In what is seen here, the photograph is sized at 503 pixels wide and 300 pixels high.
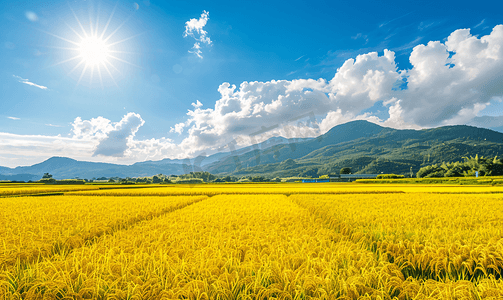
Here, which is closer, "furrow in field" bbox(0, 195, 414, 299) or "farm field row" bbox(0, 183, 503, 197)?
"furrow in field" bbox(0, 195, 414, 299)

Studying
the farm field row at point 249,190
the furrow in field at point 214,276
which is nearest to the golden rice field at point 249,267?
the furrow in field at point 214,276

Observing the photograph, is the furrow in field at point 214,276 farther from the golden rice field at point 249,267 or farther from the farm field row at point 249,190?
the farm field row at point 249,190

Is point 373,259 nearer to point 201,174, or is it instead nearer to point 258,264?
point 258,264

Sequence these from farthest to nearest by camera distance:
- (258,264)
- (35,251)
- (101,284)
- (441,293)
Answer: (35,251) < (258,264) < (101,284) < (441,293)

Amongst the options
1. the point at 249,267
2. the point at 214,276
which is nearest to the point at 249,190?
the point at 249,267

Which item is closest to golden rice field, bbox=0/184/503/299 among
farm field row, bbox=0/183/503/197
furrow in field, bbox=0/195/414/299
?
Result: furrow in field, bbox=0/195/414/299

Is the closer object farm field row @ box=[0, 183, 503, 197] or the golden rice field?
the golden rice field

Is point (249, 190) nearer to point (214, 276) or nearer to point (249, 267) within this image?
point (249, 267)

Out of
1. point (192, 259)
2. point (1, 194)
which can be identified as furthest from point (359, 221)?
point (1, 194)

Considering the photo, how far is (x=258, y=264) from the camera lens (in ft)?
13.0

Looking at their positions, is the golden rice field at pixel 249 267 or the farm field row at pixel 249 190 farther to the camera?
the farm field row at pixel 249 190

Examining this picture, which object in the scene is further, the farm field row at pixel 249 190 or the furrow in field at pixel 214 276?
the farm field row at pixel 249 190

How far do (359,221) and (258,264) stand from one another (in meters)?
5.80

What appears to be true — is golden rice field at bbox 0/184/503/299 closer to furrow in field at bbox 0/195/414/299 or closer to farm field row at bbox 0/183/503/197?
furrow in field at bbox 0/195/414/299
